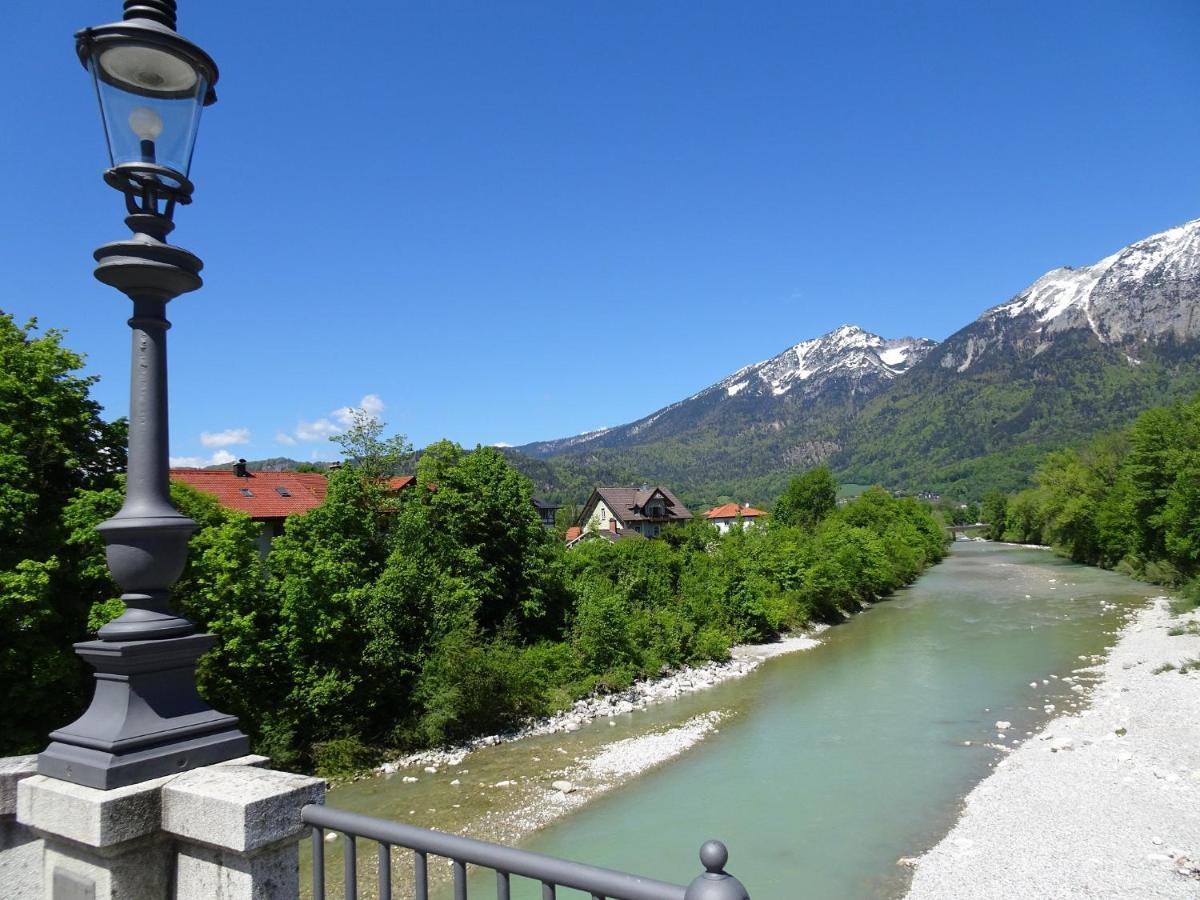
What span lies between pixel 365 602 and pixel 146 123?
19.2 m

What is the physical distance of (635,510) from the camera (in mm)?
67375

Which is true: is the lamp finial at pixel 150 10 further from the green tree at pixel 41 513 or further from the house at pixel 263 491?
the house at pixel 263 491

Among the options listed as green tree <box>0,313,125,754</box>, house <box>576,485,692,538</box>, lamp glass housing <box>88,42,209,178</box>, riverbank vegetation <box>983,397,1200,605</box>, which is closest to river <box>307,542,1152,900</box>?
green tree <box>0,313,125,754</box>

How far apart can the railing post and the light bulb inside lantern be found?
156 inches

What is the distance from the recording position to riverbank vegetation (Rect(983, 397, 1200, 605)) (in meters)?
41.2

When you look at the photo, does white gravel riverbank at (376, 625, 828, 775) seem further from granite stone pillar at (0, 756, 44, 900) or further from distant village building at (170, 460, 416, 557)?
granite stone pillar at (0, 756, 44, 900)

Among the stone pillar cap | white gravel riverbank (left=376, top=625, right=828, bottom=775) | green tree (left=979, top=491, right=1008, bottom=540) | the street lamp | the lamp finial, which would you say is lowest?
white gravel riverbank (left=376, top=625, right=828, bottom=775)

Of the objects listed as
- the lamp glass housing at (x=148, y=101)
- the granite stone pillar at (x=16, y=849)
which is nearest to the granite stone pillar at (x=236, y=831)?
the granite stone pillar at (x=16, y=849)

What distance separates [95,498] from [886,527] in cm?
6394

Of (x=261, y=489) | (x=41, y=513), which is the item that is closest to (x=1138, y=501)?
(x=261, y=489)

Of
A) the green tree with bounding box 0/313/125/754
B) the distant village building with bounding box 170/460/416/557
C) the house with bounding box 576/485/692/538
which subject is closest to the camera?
the green tree with bounding box 0/313/125/754

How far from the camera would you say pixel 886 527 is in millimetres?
67562

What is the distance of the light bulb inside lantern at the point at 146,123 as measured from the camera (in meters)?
3.66

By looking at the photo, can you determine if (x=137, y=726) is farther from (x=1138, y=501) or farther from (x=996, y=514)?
(x=996, y=514)
